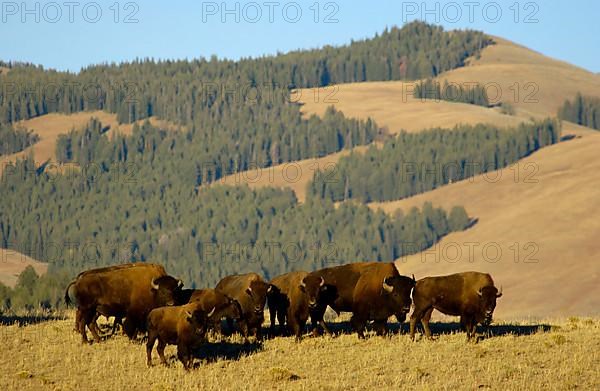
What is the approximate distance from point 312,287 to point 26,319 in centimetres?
916

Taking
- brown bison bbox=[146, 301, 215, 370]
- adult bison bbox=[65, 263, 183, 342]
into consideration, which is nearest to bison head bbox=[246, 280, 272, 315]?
adult bison bbox=[65, 263, 183, 342]

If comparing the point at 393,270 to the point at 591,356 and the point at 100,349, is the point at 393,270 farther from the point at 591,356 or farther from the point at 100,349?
the point at 100,349

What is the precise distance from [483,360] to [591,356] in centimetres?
249

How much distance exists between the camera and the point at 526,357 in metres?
25.2

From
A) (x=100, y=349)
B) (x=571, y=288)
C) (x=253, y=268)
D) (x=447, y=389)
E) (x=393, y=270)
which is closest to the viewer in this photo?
(x=447, y=389)

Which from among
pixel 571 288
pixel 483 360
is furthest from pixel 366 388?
pixel 571 288

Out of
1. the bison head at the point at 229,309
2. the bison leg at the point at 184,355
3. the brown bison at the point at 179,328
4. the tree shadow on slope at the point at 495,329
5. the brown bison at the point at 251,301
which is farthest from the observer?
the tree shadow on slope at the point at 495,329

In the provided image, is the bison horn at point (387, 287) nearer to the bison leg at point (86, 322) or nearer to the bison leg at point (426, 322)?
the bison leg at point (426, 322)

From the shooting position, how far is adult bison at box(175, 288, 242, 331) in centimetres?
2672

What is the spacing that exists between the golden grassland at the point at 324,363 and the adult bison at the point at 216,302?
679 millimetres

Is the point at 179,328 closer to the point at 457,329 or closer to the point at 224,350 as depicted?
the point at 224,350

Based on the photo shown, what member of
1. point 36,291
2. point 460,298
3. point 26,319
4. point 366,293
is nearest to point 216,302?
point 366,293

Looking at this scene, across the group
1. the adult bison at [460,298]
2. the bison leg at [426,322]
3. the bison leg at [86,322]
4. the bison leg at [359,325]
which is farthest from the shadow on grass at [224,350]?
the bison leg at [426,322]

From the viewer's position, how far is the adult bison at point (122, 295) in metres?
26.8
